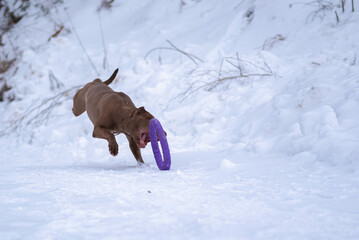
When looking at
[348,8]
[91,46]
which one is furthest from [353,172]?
[91,46]

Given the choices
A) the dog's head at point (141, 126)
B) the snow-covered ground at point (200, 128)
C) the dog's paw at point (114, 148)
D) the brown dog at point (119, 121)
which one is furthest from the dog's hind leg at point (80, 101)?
the dog's head at point (141, 126)

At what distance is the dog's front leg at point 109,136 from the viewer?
304cm

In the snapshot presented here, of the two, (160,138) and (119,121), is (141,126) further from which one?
(119,121)

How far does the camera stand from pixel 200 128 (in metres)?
3.99

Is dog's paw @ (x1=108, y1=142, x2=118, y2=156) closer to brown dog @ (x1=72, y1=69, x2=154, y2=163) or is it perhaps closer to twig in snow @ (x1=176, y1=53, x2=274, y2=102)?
brown dog @ (x1=72, y1=69, x2=154, y2=163)

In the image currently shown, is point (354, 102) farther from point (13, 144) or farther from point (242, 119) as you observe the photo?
point (13, 144)

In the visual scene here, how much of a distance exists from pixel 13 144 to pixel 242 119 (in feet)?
11.8

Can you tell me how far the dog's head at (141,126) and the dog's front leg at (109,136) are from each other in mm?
230

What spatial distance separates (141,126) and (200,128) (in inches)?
50.5

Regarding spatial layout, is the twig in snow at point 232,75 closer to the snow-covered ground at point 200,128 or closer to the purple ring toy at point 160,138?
the snow-covered ground at point 200,128

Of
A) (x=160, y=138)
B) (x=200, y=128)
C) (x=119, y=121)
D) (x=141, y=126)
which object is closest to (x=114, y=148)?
(x=119, y=121)

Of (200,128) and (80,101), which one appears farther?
(80,101)

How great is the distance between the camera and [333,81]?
3.16 meters

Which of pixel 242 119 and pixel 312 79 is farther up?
pixel 312 79
